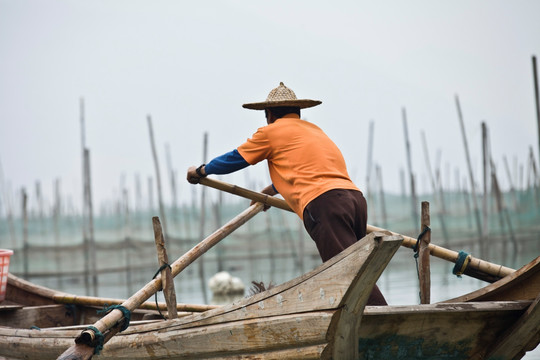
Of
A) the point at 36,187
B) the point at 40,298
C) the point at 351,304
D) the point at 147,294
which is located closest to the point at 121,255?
the point at 36,187

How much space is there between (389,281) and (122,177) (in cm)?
1493

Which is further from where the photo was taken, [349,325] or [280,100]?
[280,100]

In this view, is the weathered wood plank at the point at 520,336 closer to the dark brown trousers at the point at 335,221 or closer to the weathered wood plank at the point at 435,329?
the weathered wood plank at the point at 435,329

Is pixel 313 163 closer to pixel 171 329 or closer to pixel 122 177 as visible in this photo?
pixel 171 329

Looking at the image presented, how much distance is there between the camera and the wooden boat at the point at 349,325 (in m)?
2.80

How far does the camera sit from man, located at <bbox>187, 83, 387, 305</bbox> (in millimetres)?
3404

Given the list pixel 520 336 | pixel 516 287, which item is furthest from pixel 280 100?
pixel 520 336

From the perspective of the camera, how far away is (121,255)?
58.4 ft

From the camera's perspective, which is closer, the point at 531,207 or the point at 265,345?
the point at 265,345

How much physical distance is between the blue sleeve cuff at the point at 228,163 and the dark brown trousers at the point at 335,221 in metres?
0.50

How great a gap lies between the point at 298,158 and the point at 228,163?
439 millimetres

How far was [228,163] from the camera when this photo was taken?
12.6 ft

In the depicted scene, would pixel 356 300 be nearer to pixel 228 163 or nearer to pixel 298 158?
pixel 298 158

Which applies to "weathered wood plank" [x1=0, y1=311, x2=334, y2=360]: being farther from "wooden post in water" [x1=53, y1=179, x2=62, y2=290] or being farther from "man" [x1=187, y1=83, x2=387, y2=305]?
"wooden post in water" [x1=53, y1=179, x2=62, y2=290]
